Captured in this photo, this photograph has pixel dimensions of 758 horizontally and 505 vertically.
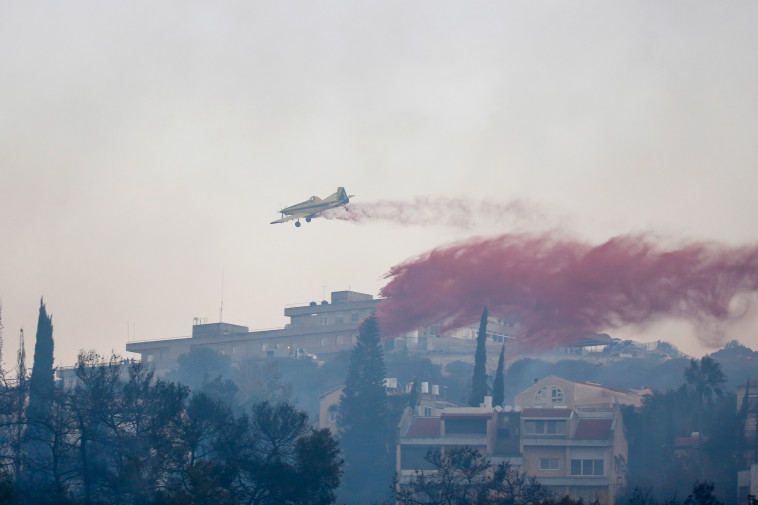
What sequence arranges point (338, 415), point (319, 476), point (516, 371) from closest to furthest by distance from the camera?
point (319, 476) < point (338, 415) < point (516, 371)

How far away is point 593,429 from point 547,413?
330 cm

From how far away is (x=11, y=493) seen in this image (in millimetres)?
43719

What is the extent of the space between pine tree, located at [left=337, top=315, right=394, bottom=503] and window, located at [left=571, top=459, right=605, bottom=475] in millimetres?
13281

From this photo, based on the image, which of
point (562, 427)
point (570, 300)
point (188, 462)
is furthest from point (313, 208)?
point (188, 462)

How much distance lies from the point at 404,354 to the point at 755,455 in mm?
60169

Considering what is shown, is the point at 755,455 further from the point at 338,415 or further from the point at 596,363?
the point at 596,363

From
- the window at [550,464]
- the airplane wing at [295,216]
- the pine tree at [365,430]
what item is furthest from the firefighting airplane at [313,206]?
the window at [550,464]

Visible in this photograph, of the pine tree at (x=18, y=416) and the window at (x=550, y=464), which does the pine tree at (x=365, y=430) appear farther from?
the pine tree at (x=18, y=416)

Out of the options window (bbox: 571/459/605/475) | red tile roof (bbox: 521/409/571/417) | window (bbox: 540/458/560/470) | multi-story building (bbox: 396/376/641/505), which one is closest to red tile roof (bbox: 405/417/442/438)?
multi-story building (bbox: 396/376/641/505)

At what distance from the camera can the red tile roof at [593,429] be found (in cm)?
8081

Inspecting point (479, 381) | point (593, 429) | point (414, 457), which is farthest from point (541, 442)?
point (479, 381)

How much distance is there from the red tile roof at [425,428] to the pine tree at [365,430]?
13.3 feet

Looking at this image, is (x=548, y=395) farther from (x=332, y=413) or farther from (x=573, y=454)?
(x=573, y=454)

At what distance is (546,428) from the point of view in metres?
81.5
